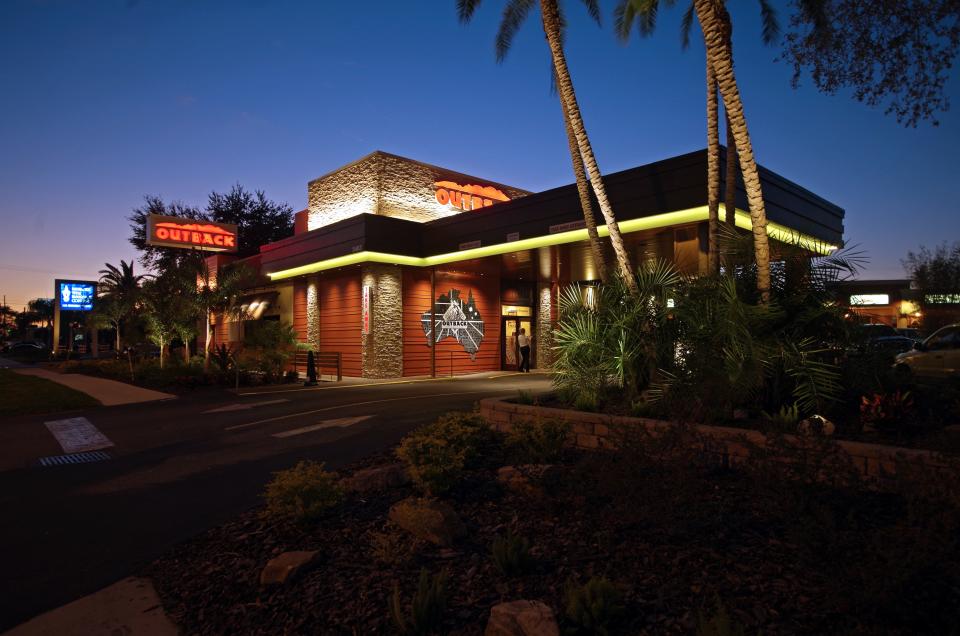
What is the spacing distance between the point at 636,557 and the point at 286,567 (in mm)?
2292

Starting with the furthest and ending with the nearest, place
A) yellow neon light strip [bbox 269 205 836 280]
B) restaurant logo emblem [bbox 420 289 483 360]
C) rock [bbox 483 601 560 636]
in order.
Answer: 1. restaurant logo emblem [bbox 420 289 483 360]
2. yellow neon light strip [bbox 269 205 836 280]
3. rock [bbox 483 601 560 636]

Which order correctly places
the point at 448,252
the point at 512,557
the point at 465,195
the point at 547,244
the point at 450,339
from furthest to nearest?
the point at 465,195
the point at 450,339
the point at 448,252
the point at 547,244
the point at 512,557

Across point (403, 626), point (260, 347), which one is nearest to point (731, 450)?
point (403, 626)

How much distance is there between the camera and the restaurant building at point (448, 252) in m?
12.9

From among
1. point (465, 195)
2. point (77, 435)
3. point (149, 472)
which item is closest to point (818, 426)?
point (149, 472)

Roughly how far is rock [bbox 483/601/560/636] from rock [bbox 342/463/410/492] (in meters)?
2.63

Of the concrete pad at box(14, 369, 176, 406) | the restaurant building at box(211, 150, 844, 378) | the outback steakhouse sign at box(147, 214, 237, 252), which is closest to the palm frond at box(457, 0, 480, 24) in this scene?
the restaurant building at box(211, 150, 844, 378)

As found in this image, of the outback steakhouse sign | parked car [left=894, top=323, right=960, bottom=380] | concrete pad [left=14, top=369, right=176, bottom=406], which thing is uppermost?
the outback steakhouse sign

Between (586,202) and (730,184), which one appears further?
(586,202)

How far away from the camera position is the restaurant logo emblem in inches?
821

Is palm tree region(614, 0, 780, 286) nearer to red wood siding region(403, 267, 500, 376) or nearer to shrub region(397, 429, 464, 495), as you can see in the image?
shrub region(397, 429, 464, 495)

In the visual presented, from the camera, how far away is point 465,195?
23.0m

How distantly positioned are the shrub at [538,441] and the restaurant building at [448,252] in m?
7.40

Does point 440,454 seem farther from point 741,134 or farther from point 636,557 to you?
point 741,134
